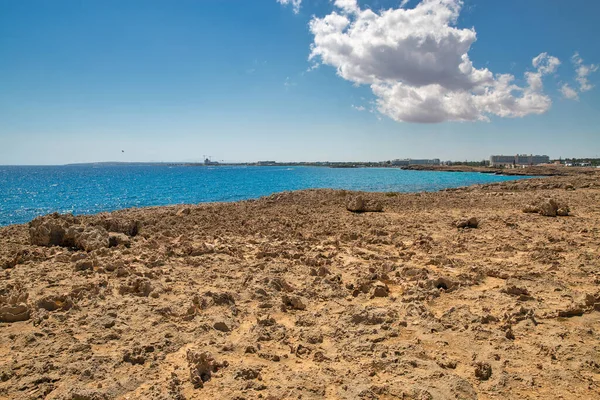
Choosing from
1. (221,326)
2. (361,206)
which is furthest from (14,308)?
(361,206)

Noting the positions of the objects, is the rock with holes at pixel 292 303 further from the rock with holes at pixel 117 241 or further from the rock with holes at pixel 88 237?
the rock with holes at pixel 117 241

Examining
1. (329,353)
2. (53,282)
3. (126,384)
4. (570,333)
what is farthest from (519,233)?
(53,282)

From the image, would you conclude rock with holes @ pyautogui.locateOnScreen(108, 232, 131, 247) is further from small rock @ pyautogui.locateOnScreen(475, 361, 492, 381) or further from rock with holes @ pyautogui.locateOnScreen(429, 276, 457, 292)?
small rock @ pyautogui.locateOnScreen(475, 361, 492, 381)

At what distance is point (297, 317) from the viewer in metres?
5.75

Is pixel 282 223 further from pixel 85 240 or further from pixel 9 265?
pixel 9 265

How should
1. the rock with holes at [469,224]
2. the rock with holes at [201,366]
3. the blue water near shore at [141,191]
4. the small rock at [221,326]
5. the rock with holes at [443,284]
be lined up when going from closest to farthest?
1. the rock with holes at [201,366]
2. the small rock at [221,326]
3. the rock with holes at [443,284]
4. the rock with holes at [469,224]
5. the blue water near shore at [141,191]

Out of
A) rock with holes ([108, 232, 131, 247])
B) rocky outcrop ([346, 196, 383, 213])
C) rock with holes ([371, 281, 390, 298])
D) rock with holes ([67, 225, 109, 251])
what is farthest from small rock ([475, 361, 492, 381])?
rocky outcrop ([346, 196, 383, 213])

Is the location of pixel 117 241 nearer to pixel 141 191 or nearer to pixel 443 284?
pixel 443 284

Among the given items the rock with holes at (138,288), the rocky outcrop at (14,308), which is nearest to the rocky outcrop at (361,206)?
the rock with holes at (138,288)

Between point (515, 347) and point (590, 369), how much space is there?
78 centimetres

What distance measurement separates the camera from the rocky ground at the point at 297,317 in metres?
4.02

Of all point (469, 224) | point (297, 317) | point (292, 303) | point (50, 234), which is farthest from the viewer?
point (469, 224)

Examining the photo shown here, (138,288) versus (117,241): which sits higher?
(117,241)

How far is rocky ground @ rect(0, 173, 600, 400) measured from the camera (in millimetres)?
4020
